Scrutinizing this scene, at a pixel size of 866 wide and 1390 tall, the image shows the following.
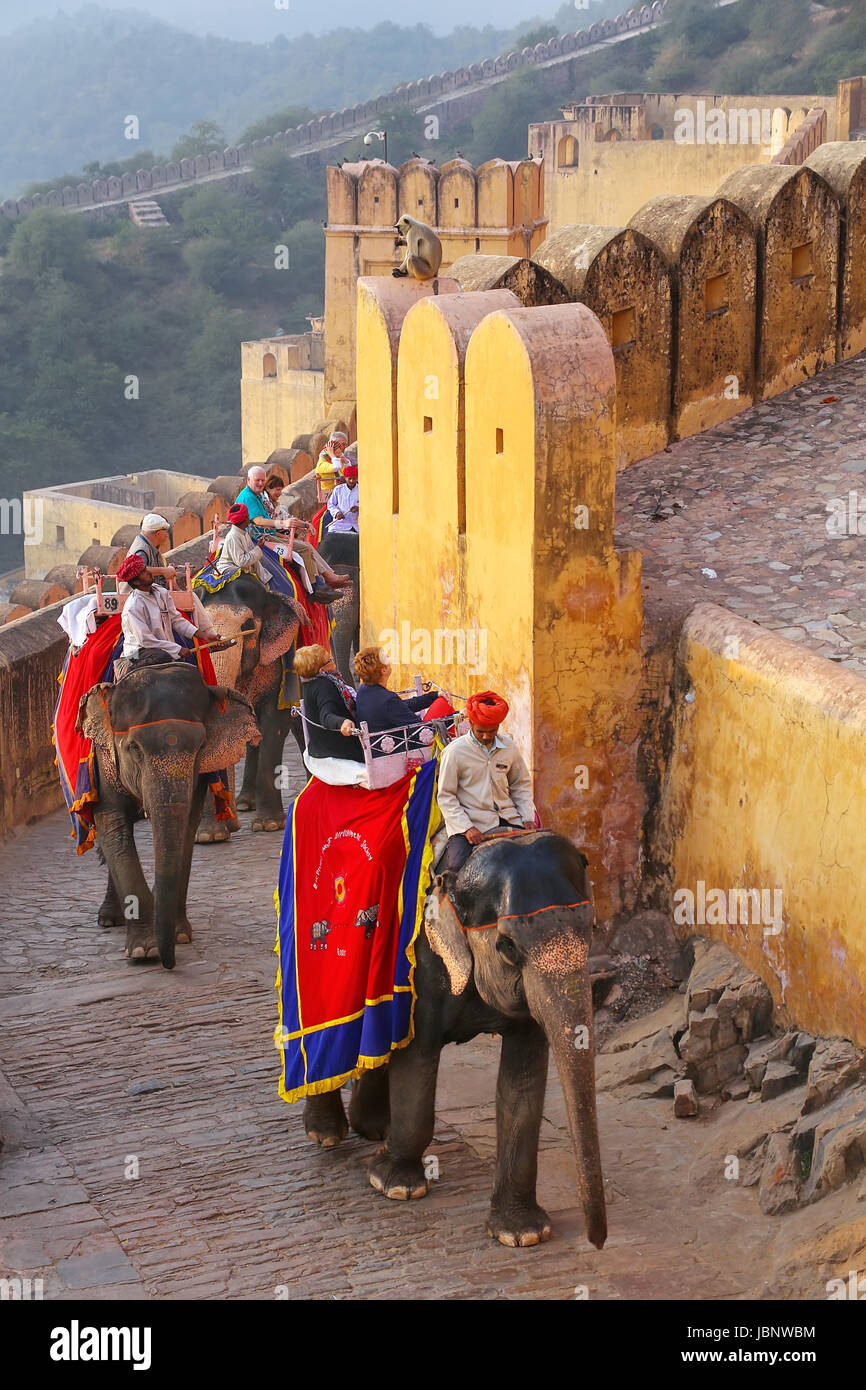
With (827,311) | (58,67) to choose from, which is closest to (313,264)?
(827,311)

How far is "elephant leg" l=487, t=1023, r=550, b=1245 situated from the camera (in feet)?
18.9

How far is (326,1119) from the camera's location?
6.59m

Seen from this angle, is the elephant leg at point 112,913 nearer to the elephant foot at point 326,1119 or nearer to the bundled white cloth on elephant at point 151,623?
the bundled white cloth on elephant at point 151,623

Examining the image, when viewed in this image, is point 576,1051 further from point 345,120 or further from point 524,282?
point 345,120

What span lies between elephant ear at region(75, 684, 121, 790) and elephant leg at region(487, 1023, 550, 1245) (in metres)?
3.18

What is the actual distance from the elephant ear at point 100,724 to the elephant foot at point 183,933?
75 centimetres

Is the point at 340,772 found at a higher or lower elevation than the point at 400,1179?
higher

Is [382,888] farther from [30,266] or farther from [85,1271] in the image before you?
[30,266]

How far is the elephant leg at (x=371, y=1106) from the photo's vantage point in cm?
667

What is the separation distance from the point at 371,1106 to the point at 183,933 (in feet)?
7.46

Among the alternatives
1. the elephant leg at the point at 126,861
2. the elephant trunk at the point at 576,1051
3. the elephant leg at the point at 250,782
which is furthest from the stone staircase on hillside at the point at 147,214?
the elephant trunk at the point at 576,1051

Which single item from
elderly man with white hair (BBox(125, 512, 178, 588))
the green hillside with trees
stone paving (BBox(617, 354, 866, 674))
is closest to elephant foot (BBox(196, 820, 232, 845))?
elderly man with white hair (BBox(125, 512, 178, 588))

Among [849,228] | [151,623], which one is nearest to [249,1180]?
[151,623]

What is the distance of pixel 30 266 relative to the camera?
206 ft
